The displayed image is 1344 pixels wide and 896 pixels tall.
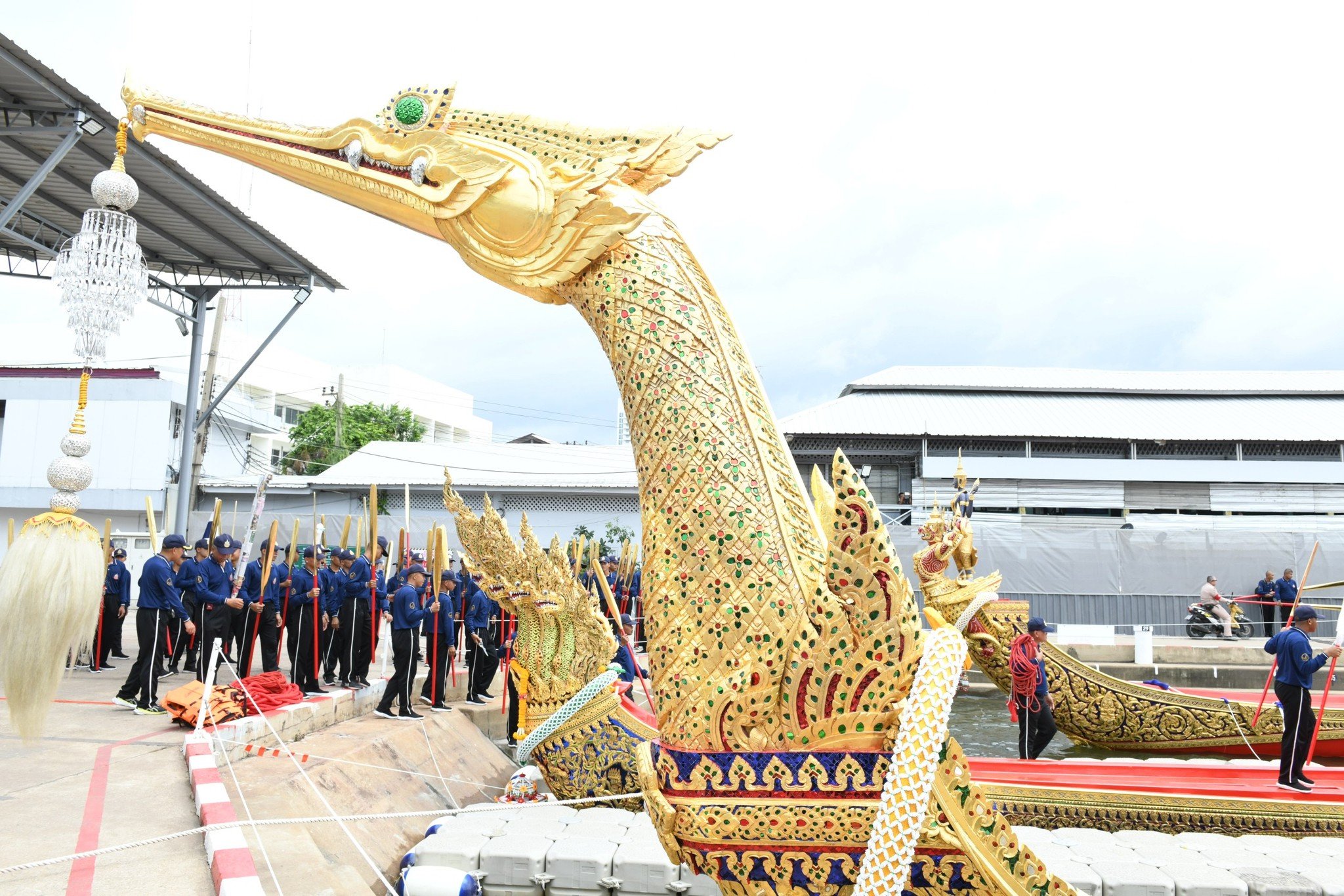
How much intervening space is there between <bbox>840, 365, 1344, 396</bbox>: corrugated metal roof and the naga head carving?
2378 cm

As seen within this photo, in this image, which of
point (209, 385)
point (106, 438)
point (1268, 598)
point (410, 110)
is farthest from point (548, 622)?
point (106, 438)

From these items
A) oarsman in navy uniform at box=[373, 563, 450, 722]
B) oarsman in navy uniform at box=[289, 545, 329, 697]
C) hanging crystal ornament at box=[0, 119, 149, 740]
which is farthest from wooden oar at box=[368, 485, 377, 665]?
hanging crystal ornament at box=[0, 119, 149, 740]

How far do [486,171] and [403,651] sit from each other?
614 centimetres

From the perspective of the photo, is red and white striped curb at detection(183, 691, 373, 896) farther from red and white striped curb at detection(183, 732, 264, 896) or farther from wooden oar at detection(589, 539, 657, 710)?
wooden oar at detection(589, 539, 657, 710)

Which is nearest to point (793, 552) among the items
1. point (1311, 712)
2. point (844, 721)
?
point (844, 721)

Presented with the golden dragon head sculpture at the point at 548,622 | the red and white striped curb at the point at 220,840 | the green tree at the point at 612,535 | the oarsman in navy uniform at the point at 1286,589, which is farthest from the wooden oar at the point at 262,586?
the oarsman in navy uniform at the point at 1286,589

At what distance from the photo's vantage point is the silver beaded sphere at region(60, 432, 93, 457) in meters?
3.35

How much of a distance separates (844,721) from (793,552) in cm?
54

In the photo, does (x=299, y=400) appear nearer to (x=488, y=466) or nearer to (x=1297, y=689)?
(x=488, y=466)

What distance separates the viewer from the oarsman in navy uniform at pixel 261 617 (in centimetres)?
852

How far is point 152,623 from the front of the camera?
6871 mm

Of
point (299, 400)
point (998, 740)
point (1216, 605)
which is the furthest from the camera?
point (299, 400)

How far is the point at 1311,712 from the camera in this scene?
18.5 ft

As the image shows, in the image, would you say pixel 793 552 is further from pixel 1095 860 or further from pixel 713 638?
pixel 1095 860
